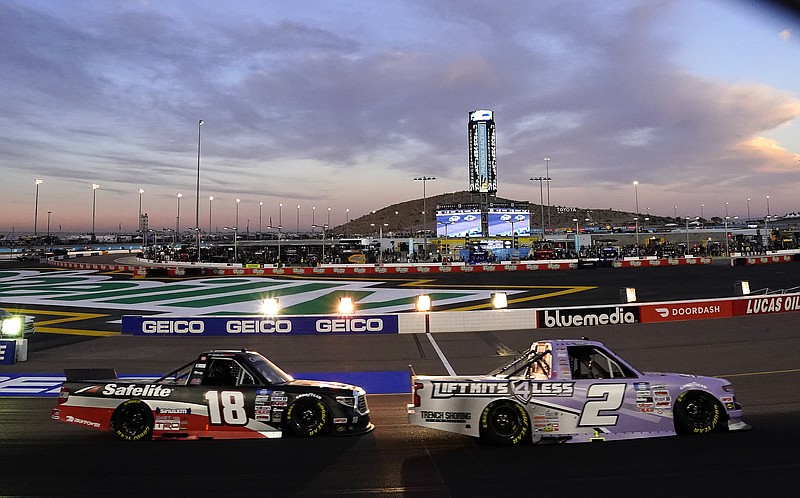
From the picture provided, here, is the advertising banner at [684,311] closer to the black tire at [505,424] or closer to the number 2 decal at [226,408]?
the black tire at [505,424]

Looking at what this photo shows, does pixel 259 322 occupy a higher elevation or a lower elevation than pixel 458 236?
lower

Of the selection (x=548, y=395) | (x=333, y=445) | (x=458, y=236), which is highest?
(x=458, y=236)

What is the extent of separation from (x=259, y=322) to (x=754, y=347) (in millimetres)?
16667

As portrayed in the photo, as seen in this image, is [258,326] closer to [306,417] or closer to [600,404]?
[306,417]

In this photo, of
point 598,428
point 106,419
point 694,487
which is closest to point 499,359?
point 598,428

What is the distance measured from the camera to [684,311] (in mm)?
21484

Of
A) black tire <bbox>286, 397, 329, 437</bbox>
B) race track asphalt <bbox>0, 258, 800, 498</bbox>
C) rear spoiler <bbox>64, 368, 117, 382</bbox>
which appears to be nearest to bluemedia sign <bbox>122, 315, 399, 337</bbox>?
race track asphalt <bbox>0, 258, 800, 498</bbox>

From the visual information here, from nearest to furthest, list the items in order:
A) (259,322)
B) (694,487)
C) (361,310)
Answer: (694,487) < (259,322) < (361,310)

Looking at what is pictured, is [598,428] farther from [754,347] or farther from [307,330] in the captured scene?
[307,330]

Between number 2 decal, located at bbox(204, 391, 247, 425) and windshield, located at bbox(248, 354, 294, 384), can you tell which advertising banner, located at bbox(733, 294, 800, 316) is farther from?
number 2 decal, located at bbox(204, 391, 247, 425)

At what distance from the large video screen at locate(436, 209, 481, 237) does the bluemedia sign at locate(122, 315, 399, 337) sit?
3098 inches

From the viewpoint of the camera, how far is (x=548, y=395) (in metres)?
7.89

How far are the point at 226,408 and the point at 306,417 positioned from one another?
4.23 feet

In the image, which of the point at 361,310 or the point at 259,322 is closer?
the point at 259,322
